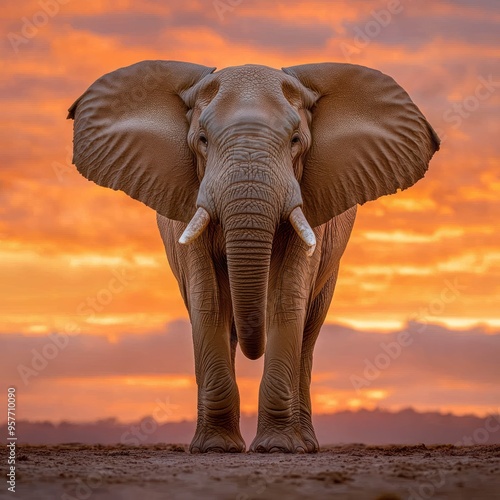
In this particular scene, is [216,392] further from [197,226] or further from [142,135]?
[142,135]

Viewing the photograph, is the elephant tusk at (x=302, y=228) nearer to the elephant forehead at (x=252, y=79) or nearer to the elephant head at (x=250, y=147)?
the elephant head at (x=250, y=147)

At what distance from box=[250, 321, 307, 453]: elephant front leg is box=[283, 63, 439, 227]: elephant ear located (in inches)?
57.4

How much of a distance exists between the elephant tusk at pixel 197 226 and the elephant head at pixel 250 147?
14mm

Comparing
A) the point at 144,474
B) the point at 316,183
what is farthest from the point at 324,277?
the point at 144,474

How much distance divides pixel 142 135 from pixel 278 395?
3.53 m

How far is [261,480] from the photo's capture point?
398 inches

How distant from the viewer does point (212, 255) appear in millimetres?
14164

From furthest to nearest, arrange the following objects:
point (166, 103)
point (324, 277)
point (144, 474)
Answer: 1. point (324, 277)
2. point (166, 103)
3. point (144, 474)

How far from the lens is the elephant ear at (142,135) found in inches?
566

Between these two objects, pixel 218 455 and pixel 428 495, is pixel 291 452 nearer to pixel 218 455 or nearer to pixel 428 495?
pixel 218 455

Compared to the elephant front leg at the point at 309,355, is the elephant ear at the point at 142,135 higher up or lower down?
higher up

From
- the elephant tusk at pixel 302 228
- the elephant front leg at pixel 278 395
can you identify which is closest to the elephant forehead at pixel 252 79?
the elephant tusk at pixel 302 228

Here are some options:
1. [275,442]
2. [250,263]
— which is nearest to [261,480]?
[250,263]

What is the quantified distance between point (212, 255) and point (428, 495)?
5.20 meters
